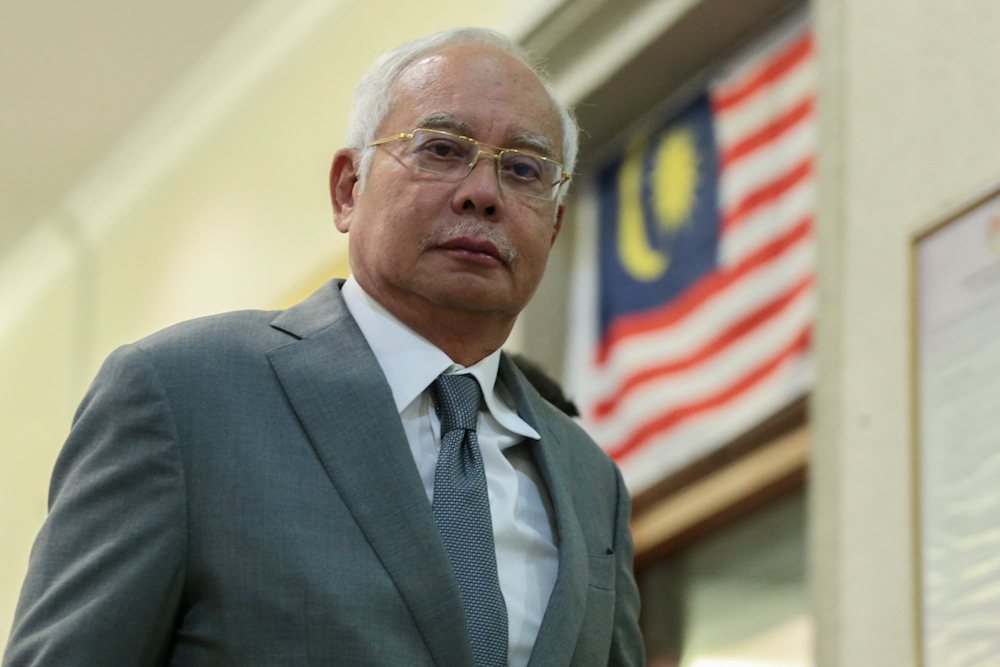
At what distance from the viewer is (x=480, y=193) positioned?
168 centimetres

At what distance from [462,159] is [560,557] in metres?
0.49

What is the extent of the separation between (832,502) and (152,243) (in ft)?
15.2

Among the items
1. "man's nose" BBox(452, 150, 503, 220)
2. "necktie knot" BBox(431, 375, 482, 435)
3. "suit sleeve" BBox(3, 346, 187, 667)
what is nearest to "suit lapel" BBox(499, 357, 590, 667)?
"necktie knot" BBox(431, 375, 482, 435)

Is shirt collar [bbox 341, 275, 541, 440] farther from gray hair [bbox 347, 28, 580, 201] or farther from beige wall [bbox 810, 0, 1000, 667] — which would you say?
beige wall [bbox 810, 0, 1000, 667]

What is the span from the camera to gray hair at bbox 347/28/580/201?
71.9 inches

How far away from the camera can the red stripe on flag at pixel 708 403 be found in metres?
3.34

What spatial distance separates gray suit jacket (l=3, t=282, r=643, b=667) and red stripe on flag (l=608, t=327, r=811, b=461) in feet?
6.05

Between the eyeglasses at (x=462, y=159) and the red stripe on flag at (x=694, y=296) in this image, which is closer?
the eyeglasses at (x=462, y=159)

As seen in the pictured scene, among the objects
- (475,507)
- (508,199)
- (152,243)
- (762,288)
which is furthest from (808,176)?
(152,243)

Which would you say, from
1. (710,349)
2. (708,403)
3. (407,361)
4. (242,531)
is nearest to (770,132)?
(710,349)

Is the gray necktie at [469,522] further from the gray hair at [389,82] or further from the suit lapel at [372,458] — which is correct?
the gray hair at [389,82]

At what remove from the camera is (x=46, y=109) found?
6.50 meters

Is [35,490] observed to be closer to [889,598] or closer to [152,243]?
[152,243]

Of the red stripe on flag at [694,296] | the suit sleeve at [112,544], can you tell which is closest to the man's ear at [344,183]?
the suit sleeve at [112,544]
